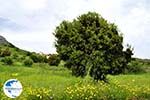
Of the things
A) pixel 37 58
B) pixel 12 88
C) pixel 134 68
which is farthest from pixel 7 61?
pixel 12 88

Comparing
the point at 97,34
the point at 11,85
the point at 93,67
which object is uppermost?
the point at 97,34

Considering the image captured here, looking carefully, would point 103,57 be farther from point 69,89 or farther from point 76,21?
point 69,89

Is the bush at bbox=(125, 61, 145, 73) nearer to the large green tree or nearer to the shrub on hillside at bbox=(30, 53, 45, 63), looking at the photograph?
the shrub on hillside at bbox=(30, 53, 45, 63)

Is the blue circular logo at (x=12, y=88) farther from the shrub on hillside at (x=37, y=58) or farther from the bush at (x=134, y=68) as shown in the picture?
the shrub on hillside at (x=37, y=58)

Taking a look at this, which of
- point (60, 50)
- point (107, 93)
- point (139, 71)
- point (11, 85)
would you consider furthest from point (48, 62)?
point (11, 85)

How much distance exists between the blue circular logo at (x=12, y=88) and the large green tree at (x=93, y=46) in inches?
600

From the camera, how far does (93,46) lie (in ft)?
96.3

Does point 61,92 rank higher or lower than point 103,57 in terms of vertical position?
lower

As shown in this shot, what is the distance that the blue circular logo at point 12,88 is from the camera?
13.7 metres

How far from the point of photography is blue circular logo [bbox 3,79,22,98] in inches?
540

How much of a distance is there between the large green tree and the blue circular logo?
15248mm

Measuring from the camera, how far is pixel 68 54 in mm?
29516

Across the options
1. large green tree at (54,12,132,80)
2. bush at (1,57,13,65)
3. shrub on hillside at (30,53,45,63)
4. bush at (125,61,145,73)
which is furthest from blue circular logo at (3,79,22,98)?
shrub on hillside at (30,53,45,63)

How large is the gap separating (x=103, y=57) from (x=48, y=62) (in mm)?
20811
